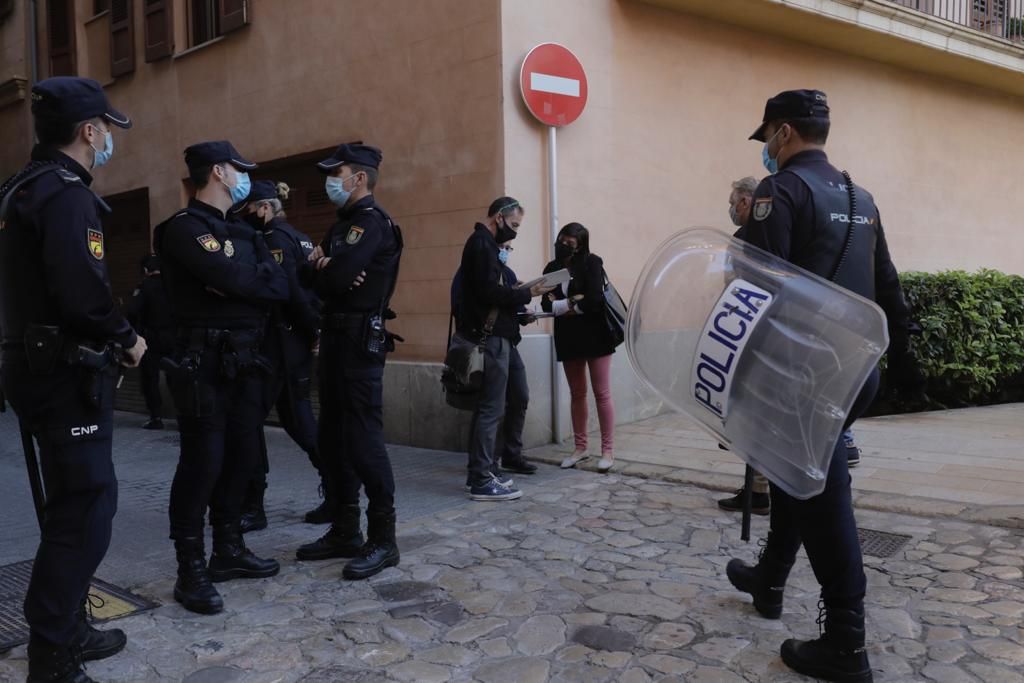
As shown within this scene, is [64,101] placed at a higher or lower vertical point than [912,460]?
higher

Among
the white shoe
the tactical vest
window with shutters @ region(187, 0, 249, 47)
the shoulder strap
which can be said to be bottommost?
the white shoe

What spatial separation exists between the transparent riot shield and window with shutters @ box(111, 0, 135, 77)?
33.5ft

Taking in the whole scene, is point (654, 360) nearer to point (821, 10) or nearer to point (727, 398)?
point (727, 398)

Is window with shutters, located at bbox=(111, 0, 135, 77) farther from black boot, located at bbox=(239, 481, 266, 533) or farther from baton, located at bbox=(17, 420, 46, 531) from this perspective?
baton, located at bbox=(17, 420, 46, 531)

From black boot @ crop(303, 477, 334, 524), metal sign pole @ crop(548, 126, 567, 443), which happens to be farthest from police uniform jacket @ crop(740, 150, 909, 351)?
metal sign pole @ crop(548, 126, 567, 443)

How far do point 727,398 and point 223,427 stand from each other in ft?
7.33

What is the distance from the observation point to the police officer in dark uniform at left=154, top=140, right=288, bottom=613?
365cm

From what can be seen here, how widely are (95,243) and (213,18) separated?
7.94m

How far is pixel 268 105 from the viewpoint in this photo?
8859 millimetres

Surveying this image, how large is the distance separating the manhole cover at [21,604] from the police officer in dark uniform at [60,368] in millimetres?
644

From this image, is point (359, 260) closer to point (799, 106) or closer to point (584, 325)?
point (799, 106)

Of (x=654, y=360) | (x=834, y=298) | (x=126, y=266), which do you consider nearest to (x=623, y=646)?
(x=654, y=360)

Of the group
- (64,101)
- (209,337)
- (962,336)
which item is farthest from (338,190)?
(962,336)

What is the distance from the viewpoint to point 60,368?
2.87m
